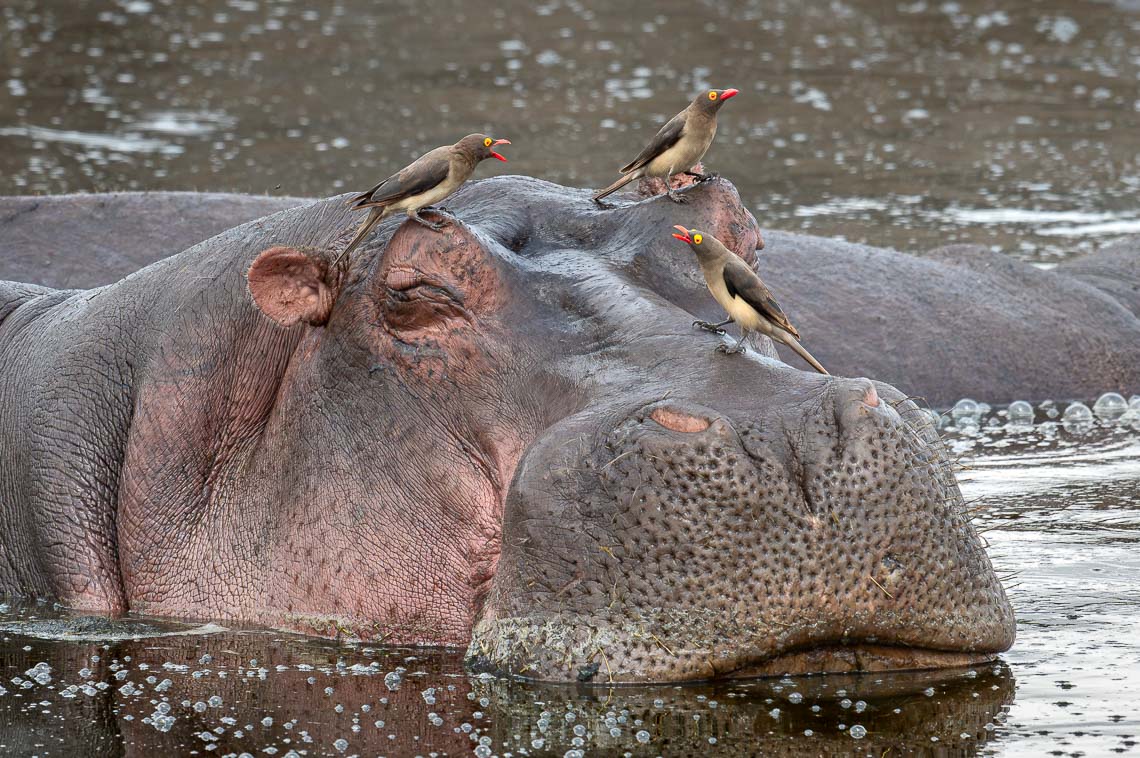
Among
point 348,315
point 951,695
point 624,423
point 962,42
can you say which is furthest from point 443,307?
point 962,42

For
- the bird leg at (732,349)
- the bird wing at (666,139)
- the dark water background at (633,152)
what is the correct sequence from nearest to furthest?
the dark water background at (633,152)
the bird leg at (732,349)
the bird wing at (666,139)

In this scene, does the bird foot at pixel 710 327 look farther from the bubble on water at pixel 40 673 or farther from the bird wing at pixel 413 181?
the bubble on water at pixel 40 673

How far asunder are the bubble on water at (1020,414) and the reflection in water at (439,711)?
3.99 m

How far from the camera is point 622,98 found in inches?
607

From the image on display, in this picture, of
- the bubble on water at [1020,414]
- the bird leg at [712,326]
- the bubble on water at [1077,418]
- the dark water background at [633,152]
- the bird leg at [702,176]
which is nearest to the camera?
the dark water background at [633,152]

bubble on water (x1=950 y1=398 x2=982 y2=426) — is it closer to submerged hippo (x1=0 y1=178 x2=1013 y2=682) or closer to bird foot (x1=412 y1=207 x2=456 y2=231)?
submerged hippo (x1=0 y1=178 x2=1013 y2=682)

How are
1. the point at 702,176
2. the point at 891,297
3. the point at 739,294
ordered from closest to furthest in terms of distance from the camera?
the point at 739,294
the point at 702,176
the point at 891,297

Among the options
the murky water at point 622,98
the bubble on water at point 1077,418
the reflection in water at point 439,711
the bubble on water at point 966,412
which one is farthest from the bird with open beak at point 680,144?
the murky water at point 622,98

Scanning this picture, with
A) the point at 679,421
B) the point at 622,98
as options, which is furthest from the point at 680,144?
the point at 622,98

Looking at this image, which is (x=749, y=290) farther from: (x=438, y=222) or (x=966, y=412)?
(x=966, y=412)

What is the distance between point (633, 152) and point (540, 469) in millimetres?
9293

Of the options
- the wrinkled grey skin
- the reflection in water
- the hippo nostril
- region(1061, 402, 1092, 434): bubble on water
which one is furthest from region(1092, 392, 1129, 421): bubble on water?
the hippo nostril

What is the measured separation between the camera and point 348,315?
4621mm

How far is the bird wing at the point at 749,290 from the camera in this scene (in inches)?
165
